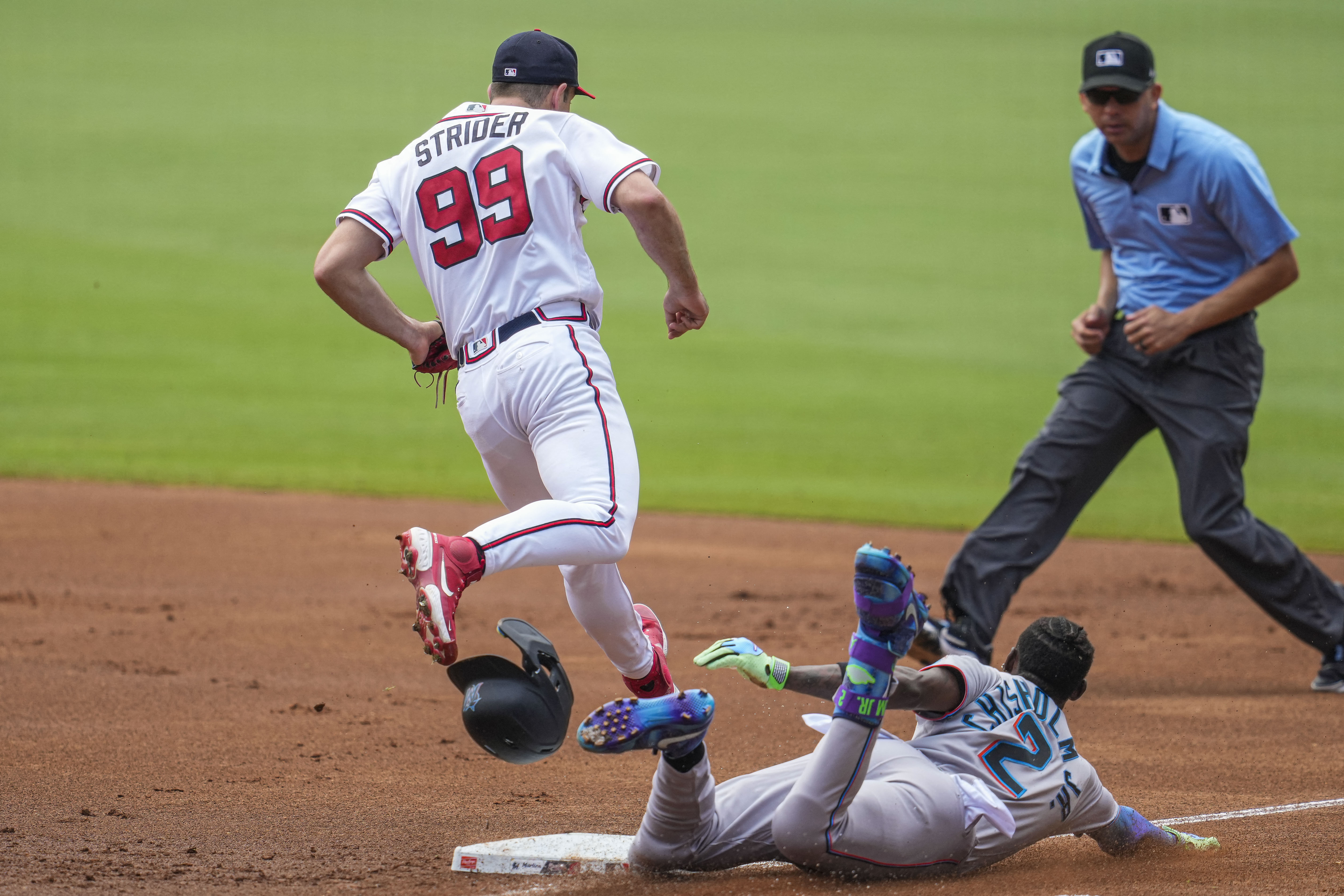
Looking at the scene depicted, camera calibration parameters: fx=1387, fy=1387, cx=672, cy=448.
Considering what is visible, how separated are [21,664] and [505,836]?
9.65 feet

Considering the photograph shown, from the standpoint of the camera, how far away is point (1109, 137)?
5656mm

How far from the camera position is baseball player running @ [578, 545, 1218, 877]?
321 cm

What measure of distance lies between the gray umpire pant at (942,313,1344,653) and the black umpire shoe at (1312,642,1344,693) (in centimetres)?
5

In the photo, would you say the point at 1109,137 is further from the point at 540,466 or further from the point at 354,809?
the point at 354,809

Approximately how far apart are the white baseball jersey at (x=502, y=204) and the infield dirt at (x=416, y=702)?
1532 millimetres

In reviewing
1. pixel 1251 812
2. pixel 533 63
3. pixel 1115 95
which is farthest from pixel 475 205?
pixel 1115 95

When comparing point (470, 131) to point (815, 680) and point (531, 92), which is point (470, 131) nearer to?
point (531, 92)

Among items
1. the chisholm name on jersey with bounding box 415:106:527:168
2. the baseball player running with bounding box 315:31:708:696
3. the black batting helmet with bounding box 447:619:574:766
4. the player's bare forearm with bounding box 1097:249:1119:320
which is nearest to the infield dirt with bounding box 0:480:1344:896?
the black batting helmet with bounding box 447:619:574:766

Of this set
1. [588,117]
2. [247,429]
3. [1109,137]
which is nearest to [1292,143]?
[588,117]

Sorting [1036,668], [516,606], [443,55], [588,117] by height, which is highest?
[443,55]

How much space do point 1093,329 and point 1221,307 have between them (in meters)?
0.53

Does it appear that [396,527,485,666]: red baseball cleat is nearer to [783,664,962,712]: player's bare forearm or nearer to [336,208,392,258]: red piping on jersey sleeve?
[783,664,962,712]: player's bare forearm

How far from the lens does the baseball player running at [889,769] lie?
127 inches

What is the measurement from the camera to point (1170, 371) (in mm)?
5641
